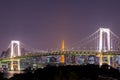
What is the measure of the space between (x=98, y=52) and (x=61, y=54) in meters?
4.27

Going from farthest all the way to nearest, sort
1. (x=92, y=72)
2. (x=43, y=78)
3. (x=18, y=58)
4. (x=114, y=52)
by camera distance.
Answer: (x=18, y=58)
(x=114, y=52)
(x=92, y=72)
(x=43, y=78)

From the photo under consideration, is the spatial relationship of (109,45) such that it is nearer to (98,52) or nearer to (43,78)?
(98,52)

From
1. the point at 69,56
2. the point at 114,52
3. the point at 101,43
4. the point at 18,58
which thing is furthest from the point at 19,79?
the point at 18,58

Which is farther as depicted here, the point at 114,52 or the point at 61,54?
the point at 61,54

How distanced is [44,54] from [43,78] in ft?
83.2

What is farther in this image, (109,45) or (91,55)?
(109,45)

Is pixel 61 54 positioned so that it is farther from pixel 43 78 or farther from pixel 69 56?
pixel 43 78

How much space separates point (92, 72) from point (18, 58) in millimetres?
30843

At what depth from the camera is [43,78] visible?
23.5 m

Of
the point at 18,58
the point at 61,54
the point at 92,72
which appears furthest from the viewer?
the point at 18,58

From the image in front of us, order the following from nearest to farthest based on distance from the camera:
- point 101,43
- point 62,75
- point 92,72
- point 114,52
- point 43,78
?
1. point 62,75
2. point 43,78
3. point 92,72
4. point 114,52
5. point 101,43

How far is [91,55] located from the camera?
4625 centimetres

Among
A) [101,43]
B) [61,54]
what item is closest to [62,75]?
[61,54]

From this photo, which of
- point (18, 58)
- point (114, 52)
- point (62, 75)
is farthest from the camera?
point (18, 58)
